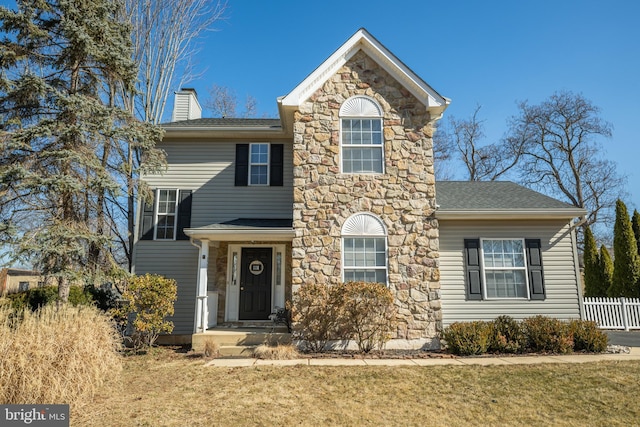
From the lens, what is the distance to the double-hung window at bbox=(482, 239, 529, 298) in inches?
362

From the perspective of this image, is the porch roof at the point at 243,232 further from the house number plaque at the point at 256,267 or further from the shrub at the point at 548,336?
the shrub at the point at 548,336

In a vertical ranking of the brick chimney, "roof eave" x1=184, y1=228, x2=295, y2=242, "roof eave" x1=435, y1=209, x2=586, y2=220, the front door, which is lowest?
the front door

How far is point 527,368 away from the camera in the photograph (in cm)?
661

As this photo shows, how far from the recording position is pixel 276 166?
11133mm

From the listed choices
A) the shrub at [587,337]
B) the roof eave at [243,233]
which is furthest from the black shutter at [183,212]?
the shrub at [587,337]

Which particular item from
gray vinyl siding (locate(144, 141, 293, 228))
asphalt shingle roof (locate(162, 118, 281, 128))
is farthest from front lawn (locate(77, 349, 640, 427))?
asphalt shingle roof (locate(162, 118, 281, 128))

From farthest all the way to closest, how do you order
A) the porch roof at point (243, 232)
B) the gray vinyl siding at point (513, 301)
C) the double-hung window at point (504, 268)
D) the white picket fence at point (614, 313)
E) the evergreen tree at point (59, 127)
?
the white picket fence at point (614, 313), the double-hung window at point (504, 268), the gray vinyl siding at point (513, 301), the porch roof at point (243, 232), the evergreen tree at point (59, 127)

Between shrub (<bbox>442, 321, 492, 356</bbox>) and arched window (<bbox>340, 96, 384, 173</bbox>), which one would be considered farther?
arched window (<bbox>340, 96, 384, 173</bbox>)

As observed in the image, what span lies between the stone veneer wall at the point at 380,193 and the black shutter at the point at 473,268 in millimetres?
1045

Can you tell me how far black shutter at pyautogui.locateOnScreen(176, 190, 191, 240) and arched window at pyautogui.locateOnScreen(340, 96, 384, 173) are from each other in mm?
4879

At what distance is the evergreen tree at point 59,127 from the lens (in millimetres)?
7750

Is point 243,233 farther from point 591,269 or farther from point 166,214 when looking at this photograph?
point 591,269

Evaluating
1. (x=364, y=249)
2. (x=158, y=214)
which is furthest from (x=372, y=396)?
(x=158, y=214)

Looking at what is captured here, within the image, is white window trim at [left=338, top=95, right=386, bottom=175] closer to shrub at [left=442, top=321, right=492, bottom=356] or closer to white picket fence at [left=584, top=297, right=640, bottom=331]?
shrub at [left=442, top=321, right=492, bottom=356]
